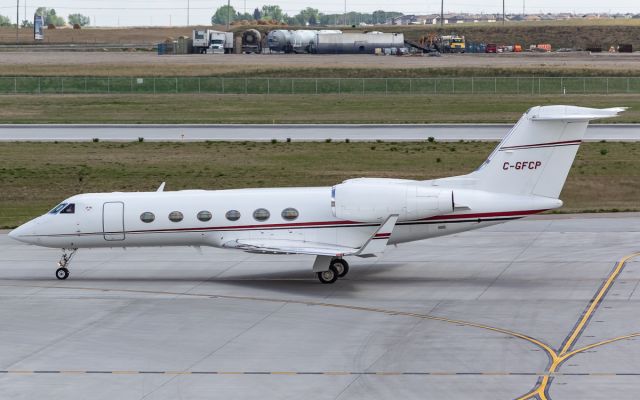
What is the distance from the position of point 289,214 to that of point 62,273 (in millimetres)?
7541

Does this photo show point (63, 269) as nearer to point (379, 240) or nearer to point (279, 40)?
point (379, 240)

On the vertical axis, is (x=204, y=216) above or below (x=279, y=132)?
below

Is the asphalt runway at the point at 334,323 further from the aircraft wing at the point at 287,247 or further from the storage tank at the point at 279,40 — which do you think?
the storage tank at the point at 279,40

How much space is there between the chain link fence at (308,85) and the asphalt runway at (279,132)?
1136 inches

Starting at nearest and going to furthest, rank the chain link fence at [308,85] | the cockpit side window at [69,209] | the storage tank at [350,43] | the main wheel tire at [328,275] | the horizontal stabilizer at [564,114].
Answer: the horizontal stabilizer at [564,114]
the main wheel tire at [328,275]
the cockpit side window at [69,209]
the chain link fence at [308,85]
the storage tank at [350,43]

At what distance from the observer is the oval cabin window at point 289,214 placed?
1300 inches

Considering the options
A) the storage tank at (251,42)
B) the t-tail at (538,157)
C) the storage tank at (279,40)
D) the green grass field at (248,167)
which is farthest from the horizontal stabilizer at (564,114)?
the storage tank at (251,42)

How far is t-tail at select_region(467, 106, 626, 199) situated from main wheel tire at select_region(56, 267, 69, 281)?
13.0 metres

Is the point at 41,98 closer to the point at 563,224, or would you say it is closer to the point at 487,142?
the point at 487,142

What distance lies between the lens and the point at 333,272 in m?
33.0

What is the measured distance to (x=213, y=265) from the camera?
36.4 meters

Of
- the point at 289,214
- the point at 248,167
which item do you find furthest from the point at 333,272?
the point at 248,167

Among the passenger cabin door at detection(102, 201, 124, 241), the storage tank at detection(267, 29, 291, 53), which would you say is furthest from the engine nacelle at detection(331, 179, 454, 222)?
the storage tank at detection(267, 29, 291, 53)

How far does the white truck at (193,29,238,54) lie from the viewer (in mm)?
166500
